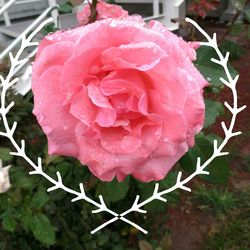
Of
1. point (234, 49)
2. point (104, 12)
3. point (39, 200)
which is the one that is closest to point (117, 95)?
point (104, 12)

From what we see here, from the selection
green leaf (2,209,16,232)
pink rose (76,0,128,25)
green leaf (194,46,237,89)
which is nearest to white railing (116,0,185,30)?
pink rose (76,0,128,25)

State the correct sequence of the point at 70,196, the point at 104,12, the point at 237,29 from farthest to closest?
1. the point at 70,196
2. the point at 237,29
3. the point at 104,12

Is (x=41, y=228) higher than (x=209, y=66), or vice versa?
(x=209, y=66)

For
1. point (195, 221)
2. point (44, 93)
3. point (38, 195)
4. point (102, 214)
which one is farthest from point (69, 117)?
point (195, 221)

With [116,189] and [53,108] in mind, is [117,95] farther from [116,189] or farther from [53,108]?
[116,189]

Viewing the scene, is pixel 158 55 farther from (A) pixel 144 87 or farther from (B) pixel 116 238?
(B) pixel 116 238

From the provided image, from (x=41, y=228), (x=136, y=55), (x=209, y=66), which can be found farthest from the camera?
(x=41, y=228)

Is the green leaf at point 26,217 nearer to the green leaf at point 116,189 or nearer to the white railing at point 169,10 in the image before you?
the green leaf at point 116,189
